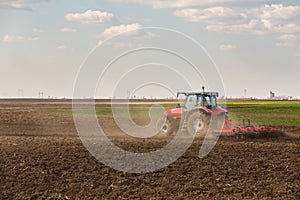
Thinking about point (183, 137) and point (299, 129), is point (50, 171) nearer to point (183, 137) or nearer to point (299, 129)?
point (183, 137)

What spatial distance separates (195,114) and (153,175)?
29.4 ft

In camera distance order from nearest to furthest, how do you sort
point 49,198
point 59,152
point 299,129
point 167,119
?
1. point 49,198
2. point 59,152
3. point 167,119
4. point 299,129

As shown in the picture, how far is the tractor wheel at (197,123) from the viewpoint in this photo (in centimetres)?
2212

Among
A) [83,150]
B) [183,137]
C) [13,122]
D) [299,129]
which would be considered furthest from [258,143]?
[13,122]

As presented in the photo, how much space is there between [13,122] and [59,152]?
16421 mm

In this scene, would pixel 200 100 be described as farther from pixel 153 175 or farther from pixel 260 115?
pixel 260 115

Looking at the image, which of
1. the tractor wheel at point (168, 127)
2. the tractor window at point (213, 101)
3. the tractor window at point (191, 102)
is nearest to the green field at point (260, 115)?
the tractor window at point (213, 101)

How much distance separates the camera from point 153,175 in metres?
13.7

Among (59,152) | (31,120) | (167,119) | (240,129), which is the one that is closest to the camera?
(59,152)

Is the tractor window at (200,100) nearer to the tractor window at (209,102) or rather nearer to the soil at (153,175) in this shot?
the tractor window at (209,102)

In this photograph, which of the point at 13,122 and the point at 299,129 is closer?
the point at 299,129

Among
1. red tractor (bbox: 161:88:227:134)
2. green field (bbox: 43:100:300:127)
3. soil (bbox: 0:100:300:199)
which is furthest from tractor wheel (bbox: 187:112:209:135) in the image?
green field (bbox: 43:100:300:127)

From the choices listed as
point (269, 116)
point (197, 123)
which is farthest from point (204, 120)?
point (269, 116)

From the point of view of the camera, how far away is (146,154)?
1658cm
